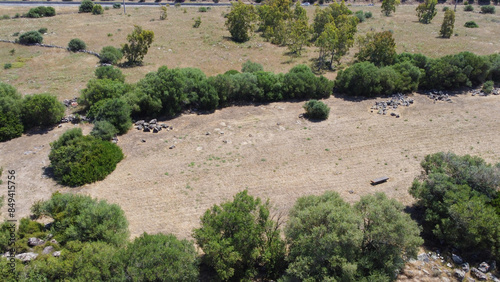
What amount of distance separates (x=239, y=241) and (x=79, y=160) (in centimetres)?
1265

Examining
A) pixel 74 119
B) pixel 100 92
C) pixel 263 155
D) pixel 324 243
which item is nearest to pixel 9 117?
pixel 74 119

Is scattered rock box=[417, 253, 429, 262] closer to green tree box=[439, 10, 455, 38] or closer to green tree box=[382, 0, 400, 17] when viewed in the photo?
green tree box=[439, 10, 455, 38]

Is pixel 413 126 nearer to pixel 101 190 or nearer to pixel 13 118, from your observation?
pixel 101 190

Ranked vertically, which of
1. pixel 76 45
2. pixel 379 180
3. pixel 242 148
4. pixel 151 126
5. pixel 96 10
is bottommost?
pixel 379 180

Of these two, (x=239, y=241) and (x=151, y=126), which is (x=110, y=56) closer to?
(x=151, y=126)

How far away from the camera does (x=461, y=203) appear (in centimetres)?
1658

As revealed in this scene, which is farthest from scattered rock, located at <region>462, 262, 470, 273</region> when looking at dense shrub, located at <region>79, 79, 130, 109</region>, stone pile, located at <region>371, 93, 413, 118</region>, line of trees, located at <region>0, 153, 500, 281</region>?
dense shrub, located at <region>79, 79, 130, 109</region>

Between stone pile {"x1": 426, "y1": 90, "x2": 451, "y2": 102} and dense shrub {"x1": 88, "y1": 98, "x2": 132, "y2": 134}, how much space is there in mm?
27443

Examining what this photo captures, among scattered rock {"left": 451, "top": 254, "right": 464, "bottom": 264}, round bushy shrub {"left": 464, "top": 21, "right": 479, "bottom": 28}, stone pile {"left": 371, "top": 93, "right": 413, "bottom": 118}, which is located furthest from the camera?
round bushy shrub {"left": 464, "top": 21, "right": 479, "bottom": 28}

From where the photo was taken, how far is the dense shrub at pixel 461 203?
16109mm

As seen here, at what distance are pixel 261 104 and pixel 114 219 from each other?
61.2ft

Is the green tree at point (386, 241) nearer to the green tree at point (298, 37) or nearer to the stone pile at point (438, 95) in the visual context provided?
the stone pile at point (438, 95)

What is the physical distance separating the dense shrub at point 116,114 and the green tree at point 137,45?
44.9 feet

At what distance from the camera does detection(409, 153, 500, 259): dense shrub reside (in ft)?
52.9
